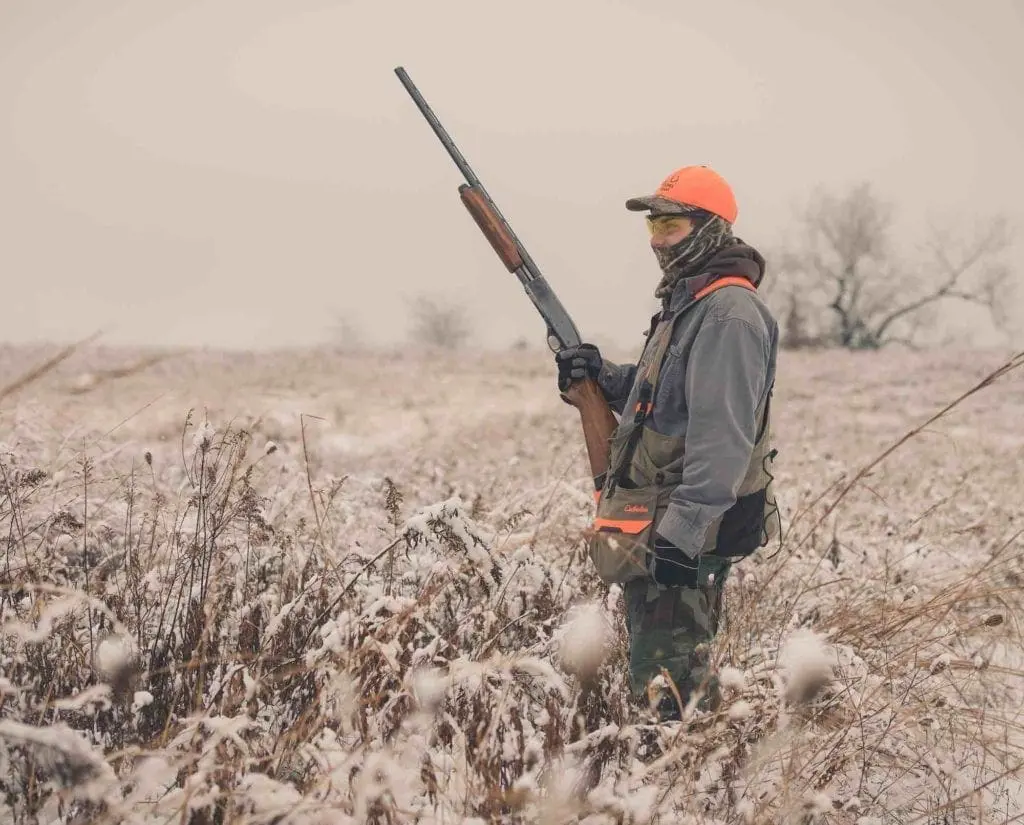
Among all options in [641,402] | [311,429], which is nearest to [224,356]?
[311,429]

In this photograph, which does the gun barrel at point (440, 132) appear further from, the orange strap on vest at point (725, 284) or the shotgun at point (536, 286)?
the orange strap on vest at point (725, 284)

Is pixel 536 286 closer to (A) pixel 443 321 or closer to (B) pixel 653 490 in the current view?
(B) pixel 653 490

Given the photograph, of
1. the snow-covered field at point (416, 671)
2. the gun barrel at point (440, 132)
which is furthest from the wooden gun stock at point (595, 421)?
the gun barrel at point (440, 132)

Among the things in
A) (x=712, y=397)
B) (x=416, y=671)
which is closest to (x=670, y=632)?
(x=712, y=397)

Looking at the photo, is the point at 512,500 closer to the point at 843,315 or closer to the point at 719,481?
the point at 719,481

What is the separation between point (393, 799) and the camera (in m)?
1.41

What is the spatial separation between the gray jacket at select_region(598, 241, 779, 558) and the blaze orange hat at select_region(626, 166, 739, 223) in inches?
8.5

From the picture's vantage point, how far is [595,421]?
3150 millimetres

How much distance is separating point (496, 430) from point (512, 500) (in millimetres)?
9998

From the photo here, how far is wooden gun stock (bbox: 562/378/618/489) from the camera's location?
10.2 ft

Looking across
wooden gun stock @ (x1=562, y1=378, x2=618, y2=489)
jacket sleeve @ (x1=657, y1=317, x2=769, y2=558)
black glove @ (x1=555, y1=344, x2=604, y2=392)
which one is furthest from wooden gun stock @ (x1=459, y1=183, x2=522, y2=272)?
jacket sleeve @ (x1=657, y1=317, x2=769, y2=558)

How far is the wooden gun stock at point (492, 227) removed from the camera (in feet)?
12.8

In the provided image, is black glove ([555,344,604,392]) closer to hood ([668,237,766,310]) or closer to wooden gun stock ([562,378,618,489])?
wooden gun stock ([562,378,618,489])

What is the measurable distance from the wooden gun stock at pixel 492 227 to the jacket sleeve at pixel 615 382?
867 millimetres
